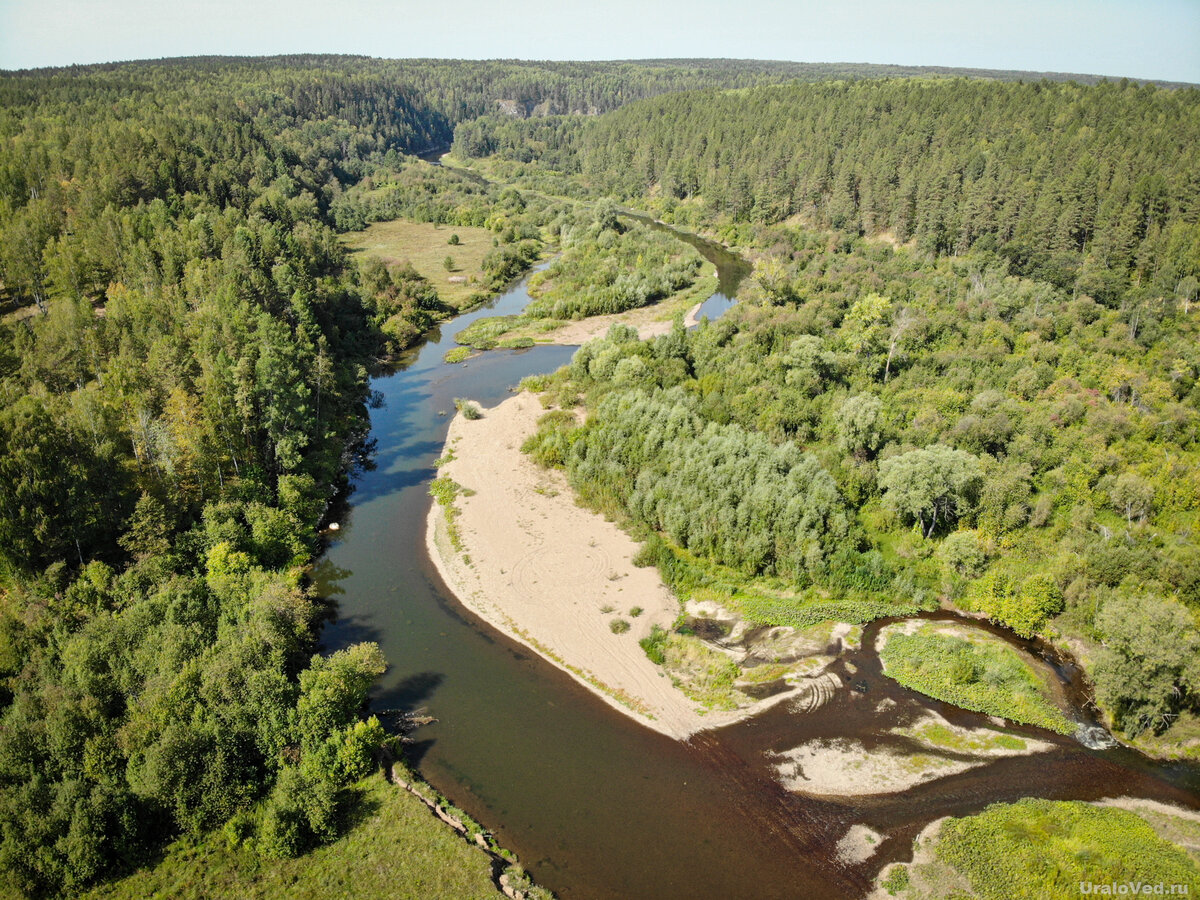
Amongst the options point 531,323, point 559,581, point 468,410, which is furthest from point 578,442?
point 531,323

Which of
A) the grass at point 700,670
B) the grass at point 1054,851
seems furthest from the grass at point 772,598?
the grass at point 1054,851

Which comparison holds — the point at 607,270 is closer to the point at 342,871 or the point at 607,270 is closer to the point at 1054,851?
the point at 342,871

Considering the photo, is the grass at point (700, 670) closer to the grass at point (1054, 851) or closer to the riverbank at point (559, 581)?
the riverbank at point (559, 581)

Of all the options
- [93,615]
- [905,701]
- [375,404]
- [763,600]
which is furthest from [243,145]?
[905,701]

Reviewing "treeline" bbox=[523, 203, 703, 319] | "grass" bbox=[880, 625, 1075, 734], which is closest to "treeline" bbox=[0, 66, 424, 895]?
"grass" bbox=[880, 625, 1075, 734]

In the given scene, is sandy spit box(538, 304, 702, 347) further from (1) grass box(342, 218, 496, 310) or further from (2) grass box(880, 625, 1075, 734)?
(2) grass box(880, 625, 1075, 734)
